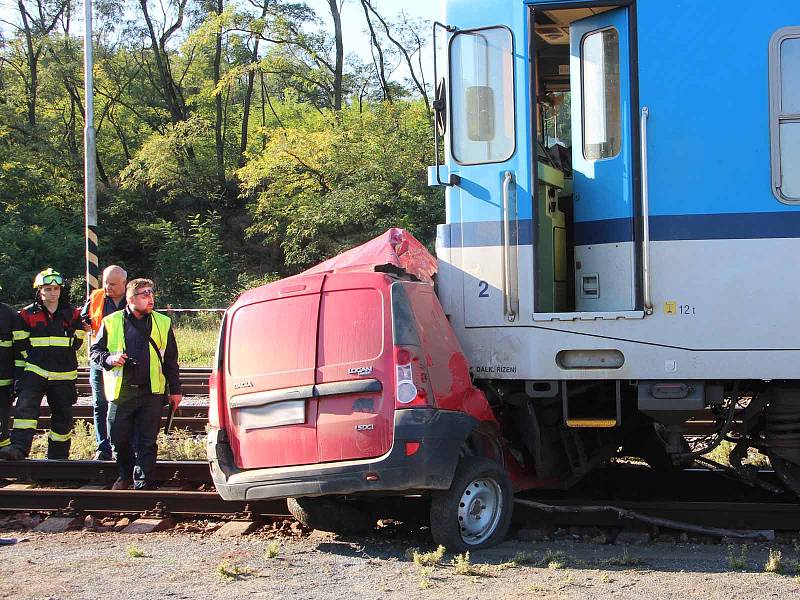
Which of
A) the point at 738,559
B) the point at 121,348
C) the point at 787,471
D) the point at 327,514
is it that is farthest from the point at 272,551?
the point at 787,471

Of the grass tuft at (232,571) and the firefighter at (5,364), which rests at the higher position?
the firefighter at (5,364)

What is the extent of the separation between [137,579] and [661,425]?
3.66m

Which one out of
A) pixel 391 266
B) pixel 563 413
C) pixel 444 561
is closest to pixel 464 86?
pixel 391 266

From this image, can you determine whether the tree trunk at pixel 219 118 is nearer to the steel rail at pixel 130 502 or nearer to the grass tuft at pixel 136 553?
the steel rail at pixel 130 502

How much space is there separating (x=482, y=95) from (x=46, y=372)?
5.14m

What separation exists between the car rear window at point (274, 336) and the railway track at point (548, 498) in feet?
4.42

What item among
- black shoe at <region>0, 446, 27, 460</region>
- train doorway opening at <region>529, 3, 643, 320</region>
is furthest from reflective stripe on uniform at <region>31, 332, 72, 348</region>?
train doorway opening at <region>529, 3, 643, 320</region>

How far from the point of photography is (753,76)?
19.2ft

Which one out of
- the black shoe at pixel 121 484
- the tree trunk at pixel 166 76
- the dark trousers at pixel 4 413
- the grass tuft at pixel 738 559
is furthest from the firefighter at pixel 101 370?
the tree trunk at pixel 166 76

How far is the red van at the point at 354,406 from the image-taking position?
5.52m

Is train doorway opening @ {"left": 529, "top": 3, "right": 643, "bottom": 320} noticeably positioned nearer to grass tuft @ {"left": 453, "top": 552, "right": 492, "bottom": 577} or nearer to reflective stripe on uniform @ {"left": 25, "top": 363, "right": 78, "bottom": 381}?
grass tuft @ {"left": 453, "top": 552, "right": 492, "bottom": 577}

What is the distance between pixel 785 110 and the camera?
5.82m

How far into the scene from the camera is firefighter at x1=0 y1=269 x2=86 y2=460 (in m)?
8.70

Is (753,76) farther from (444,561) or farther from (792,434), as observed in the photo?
(444,561)
